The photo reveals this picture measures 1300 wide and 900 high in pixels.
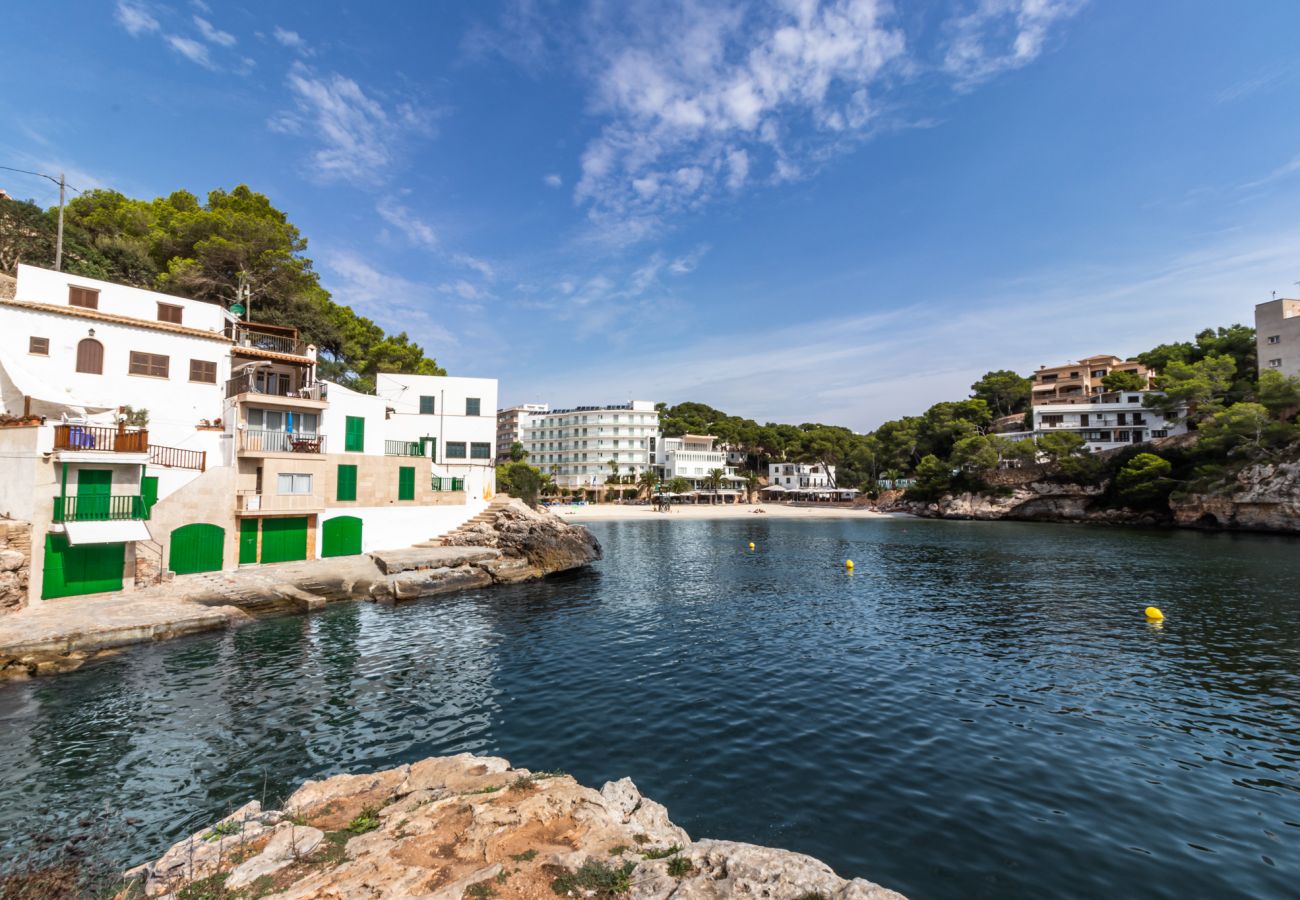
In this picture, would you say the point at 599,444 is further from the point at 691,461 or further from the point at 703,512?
the point at 703,512

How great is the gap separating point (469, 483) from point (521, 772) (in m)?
33.1

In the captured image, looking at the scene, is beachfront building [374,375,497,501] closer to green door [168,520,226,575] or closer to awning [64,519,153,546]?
green door [168,520,226,575]

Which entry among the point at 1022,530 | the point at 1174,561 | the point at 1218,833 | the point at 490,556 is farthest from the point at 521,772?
the point at 1022,530

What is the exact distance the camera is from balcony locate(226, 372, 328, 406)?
32.3m

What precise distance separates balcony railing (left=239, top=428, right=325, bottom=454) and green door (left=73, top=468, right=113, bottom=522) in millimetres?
6680

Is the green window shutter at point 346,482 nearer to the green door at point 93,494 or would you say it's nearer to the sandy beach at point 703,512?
the green door at point 93,494

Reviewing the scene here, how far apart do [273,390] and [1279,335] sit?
394 ft

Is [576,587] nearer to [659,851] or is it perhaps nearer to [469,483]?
[469,483]

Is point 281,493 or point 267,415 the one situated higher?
point 267,415

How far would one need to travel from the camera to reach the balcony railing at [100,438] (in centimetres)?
2338

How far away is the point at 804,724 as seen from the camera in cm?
1461

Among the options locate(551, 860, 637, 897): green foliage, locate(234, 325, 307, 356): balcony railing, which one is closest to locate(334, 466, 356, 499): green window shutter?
locate(234, 325, 307, 356): balcony railing

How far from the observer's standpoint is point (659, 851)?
22.7ft

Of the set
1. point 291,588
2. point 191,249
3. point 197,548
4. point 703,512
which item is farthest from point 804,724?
point 703,512
